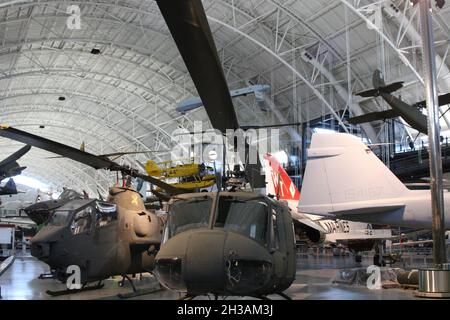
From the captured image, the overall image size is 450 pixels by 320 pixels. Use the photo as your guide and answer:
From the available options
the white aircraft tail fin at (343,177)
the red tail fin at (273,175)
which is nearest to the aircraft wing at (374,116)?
the white aircraft tail fin at (343,177)

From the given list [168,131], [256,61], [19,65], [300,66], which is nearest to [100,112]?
[168,131]

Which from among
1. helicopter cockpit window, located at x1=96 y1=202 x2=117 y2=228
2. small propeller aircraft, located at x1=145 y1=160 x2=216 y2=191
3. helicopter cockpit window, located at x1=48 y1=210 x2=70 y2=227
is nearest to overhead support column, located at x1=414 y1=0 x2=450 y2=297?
helicopter cockpit window, located at x1=96 y1=202 x2=117 y2=228

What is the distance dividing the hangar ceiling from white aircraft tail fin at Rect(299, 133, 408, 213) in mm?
10292

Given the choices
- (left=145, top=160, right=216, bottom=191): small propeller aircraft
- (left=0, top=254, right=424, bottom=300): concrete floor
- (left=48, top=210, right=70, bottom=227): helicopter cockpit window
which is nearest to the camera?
(left=48, top=210, right=70, bottom=227): helicopter cockpit window

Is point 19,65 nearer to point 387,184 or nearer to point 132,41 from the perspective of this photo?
point 132,41

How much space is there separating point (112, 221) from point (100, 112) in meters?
33.3

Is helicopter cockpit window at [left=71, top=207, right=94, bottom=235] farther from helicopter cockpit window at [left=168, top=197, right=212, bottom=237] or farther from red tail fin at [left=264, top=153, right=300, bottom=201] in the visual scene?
red tail fin at [left=264, top=153, right=300, bottom=201]

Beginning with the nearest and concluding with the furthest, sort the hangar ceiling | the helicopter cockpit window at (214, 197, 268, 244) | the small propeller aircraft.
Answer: the helicopter cockpit window at (214, 197, 268, 244) → the small propeller aircraft → the hangar ceiling

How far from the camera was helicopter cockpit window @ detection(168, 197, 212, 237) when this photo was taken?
553 centimetres

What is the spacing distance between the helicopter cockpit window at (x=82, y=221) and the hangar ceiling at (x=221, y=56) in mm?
9642

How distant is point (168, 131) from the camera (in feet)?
125

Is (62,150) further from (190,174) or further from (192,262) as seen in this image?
(190,174)

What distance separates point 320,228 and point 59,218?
8752 mm
